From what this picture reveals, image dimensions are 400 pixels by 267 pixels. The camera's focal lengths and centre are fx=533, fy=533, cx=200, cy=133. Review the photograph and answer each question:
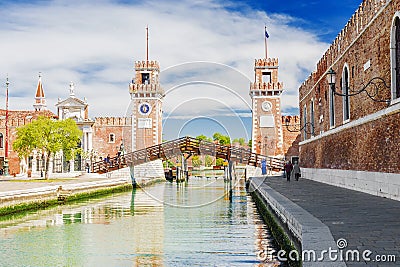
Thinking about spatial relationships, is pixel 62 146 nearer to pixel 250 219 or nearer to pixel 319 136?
pixel 319 136

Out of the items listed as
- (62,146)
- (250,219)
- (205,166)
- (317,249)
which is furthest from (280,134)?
(317,249)

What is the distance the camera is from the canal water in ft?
29.8

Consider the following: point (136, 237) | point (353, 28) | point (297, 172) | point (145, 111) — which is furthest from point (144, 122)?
point (136, 237)

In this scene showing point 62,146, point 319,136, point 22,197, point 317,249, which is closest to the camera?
point 317,249

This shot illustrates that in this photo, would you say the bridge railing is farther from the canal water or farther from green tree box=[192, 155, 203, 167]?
green tree box=[192, 155, 203, 167]

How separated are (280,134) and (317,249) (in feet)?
122

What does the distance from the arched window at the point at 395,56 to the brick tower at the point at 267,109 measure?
30.2 meters

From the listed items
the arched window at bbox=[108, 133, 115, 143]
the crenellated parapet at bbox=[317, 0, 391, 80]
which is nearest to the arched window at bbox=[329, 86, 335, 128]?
the crenellated parapet at bbox=[317, 0, 391, 80]

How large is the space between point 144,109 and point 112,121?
318 cm

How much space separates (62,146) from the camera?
29891 millimetres

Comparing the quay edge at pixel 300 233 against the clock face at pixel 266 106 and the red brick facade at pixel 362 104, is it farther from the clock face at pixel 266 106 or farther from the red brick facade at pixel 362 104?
the clock face at pixel 266 106

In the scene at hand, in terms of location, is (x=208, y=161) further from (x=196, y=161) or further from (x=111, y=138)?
(x=111, y=138)

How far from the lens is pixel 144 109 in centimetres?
4381

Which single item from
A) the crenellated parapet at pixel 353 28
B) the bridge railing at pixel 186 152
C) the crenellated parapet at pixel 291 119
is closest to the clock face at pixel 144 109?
the bridge railing at pixel 186 152
